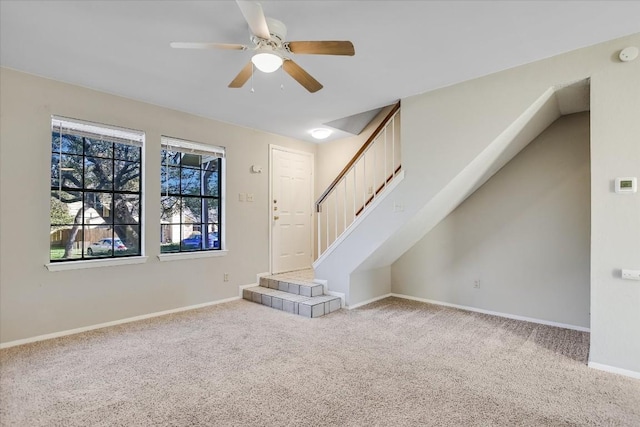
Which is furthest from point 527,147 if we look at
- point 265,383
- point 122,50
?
point 122,50

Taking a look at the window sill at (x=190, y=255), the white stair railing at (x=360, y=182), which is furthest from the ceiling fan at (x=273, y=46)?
the window sill at (x=190, y=255)

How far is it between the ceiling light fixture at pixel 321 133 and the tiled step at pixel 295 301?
2408 mm

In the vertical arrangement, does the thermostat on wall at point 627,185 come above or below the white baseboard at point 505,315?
above

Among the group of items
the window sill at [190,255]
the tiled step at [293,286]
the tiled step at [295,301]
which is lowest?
the tiled step at [295,301]

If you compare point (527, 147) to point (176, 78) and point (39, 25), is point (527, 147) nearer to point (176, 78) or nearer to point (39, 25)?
point (176, 78)

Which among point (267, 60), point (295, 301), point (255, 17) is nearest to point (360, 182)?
point (295, 301)

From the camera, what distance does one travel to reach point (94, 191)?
357 cm

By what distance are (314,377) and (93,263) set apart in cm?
274

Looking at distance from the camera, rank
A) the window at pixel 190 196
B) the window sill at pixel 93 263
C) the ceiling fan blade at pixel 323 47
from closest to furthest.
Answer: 1. the ceiling fan blade at pixel 323 47
2. the window sill at pixel 93 263
3. the window at pixel 190 196

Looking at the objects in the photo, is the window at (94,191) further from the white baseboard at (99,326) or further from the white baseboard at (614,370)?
the white baseboard at (614,370)

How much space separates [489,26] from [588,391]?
269 centimetres

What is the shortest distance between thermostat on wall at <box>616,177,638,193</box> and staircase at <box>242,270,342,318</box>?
3016mm

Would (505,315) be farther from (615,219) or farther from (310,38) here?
(310,38)

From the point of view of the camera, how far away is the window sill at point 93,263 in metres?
3.23
